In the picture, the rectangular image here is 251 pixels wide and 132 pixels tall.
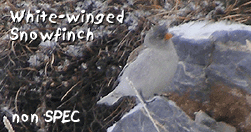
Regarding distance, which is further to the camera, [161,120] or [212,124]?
[161,120]

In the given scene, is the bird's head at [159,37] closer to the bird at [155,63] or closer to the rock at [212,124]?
the bird at [155,63]

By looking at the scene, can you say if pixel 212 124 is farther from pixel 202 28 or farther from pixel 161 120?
pixel 202 28

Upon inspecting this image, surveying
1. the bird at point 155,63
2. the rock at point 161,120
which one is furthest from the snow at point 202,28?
the rock at point 161,120

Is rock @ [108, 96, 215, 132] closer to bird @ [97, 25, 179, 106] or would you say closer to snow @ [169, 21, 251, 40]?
bird @ [97, 25, 179, 106]

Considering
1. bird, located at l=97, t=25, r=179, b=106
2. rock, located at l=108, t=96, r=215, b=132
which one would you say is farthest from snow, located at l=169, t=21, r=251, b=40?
rock, located at l=108, t=96, r=215, b=132

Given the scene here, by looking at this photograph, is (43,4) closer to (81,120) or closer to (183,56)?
(81,120)

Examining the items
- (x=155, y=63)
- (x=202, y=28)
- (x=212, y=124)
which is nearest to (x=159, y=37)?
(x=155, y=63)

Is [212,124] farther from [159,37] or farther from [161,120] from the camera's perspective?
[159,37]

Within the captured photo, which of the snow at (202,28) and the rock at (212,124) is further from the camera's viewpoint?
the snow at (202,28)

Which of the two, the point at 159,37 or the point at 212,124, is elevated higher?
the point at 159,37

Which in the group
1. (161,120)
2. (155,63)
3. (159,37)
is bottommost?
(161,120)

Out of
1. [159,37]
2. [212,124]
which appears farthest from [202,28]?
[212,124]
